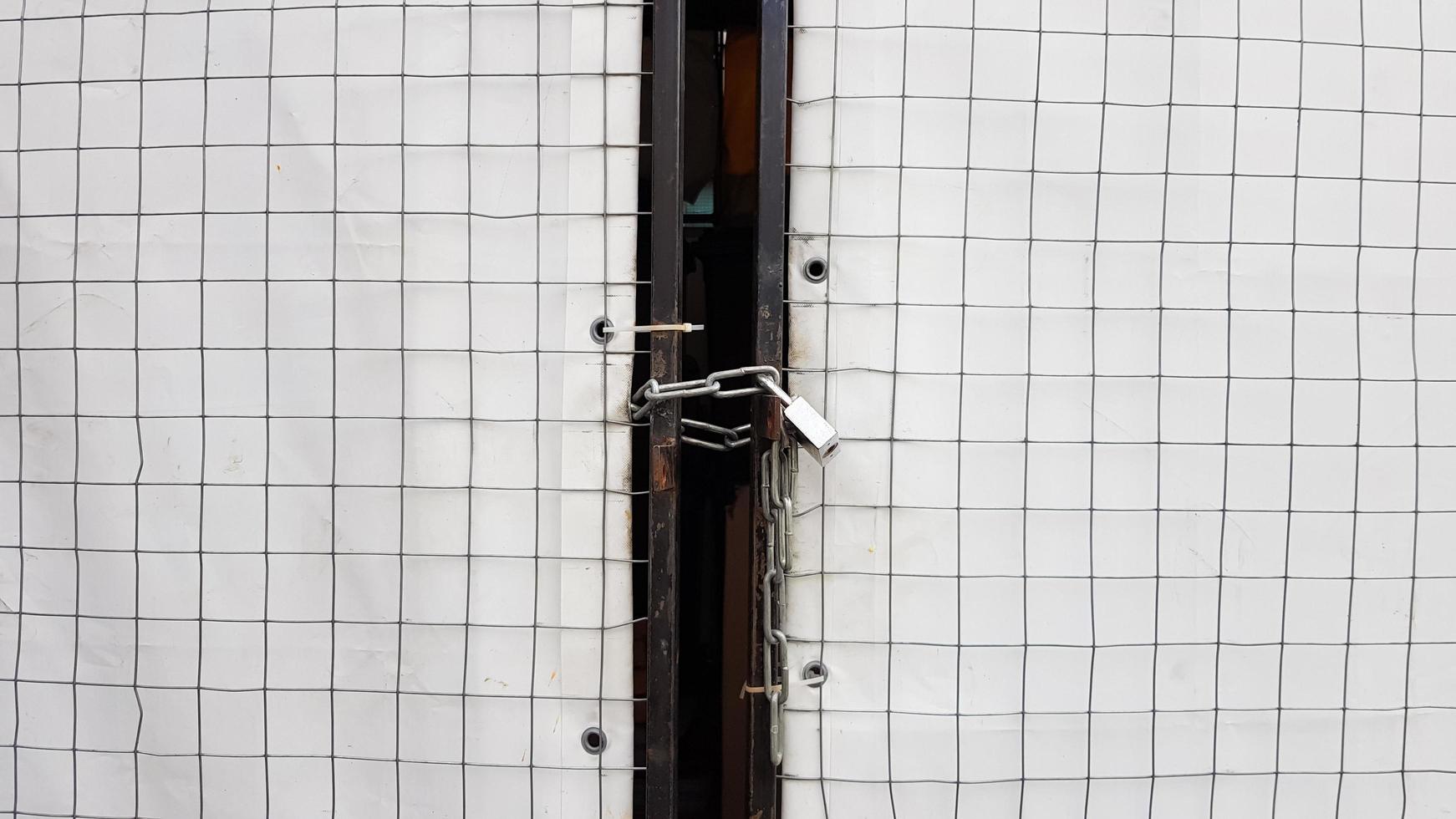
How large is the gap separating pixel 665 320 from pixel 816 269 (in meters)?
0.16

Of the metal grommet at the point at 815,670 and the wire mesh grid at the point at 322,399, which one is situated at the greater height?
the wire mesh grid at the point at 322,399

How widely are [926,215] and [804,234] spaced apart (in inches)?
5.1

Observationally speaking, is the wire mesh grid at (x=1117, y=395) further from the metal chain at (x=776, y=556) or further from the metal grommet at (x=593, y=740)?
the metal grommet at (x=593, y=740)

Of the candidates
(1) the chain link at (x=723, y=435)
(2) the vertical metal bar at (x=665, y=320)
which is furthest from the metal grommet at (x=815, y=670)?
(1) the chain link at (x=723, y=435)

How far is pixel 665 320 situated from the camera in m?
0.71

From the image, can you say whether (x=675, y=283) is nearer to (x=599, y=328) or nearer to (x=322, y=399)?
(x=599, y=328)

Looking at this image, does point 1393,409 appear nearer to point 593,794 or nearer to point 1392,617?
point 1392,617

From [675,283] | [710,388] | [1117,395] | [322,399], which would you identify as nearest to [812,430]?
[710,388]

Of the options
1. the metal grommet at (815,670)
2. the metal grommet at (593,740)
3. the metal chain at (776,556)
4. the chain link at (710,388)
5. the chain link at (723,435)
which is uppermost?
the chain link at (710,388)

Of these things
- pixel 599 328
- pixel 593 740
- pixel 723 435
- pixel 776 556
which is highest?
pixel 599 328

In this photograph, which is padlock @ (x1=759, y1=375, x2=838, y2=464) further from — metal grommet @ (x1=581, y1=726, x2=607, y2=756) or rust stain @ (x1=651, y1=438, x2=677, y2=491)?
metal grommet @ (x1=581, y1=726, x2=607, y2=756)

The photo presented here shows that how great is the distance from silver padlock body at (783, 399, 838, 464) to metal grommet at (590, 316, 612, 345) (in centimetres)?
21

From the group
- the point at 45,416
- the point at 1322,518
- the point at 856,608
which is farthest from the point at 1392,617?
the point at 45,416

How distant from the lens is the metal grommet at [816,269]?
73 centimetres
